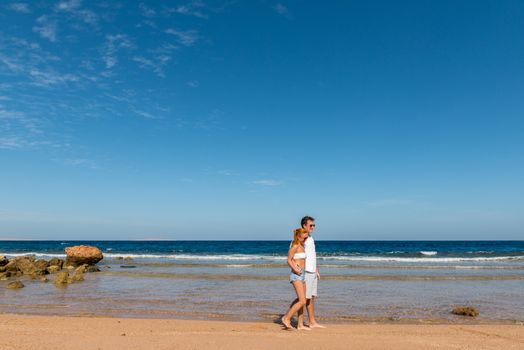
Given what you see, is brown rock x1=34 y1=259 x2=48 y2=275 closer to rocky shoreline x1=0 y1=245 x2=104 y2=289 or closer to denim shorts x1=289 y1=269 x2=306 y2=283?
rocky shoreline x1=0 y1=245 x2=104 y2=289

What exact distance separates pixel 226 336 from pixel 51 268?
61.2 feet

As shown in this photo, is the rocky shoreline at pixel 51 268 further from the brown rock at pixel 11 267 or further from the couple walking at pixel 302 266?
the couple walking at pixel 302 266

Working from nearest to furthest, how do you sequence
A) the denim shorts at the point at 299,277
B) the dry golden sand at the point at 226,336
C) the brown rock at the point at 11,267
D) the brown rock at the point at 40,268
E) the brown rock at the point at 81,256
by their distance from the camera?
the dry golden sand at the point at 226,336 → the denim shorts at the point at 299,277 → the brown rock at the point at 40,268 → the brown rock at the point at 11,267 → the brown rock at the point at 81,256

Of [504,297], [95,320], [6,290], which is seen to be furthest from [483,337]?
[6,290]

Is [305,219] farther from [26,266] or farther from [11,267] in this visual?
[11,267]

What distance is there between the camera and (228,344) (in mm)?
6711

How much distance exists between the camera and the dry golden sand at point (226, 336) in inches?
263

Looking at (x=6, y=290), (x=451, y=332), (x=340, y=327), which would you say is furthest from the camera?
(x=6, y=290)

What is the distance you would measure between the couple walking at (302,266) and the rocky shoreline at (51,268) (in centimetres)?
1195

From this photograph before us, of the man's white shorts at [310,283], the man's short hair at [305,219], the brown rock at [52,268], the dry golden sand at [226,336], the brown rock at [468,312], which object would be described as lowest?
the brown rock at [52,268]

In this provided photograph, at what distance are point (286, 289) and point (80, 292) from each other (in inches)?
294

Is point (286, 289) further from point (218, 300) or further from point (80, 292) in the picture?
point (80, 292)

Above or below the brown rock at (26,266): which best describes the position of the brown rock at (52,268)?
below

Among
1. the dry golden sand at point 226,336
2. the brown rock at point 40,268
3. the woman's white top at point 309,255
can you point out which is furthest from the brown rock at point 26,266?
the woman's white top at point 309,255
